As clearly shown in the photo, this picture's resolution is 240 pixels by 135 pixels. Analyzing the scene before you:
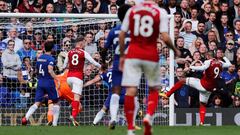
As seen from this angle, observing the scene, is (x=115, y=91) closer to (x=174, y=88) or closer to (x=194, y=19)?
(x=174, y=88)

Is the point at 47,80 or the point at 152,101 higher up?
the point at 47,80

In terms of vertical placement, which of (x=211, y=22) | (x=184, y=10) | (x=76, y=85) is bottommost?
(x=76, y=85)

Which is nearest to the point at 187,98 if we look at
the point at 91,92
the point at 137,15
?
the point at 91,92

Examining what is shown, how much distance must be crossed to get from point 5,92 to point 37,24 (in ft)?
5.63

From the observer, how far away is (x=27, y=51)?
2134 cm

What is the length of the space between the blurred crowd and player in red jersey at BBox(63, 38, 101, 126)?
88cm

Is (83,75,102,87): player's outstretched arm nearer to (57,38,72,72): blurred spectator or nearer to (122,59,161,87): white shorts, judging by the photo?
(57,38,72,72): blurred spectator

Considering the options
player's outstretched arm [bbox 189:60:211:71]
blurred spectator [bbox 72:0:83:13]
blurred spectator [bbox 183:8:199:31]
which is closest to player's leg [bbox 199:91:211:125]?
player's outstretched arm [bbox 189:60:211:71]

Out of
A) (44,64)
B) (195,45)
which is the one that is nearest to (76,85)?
(44,64)

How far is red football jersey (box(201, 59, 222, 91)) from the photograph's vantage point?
20844 mm

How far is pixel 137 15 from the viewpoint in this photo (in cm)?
1302

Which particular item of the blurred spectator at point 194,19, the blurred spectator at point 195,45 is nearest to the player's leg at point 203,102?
the blurred spectator at point 195,45

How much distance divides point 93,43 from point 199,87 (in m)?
2.63

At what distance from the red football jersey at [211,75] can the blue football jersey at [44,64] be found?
358 centimetres
